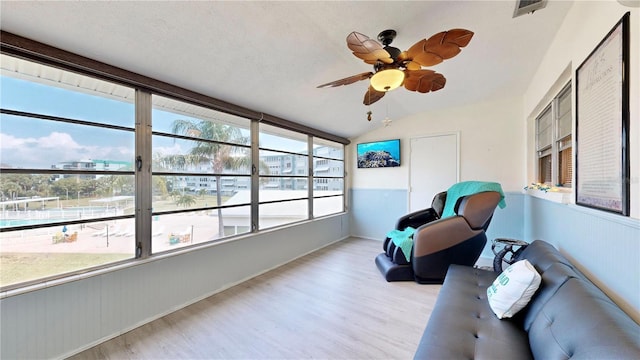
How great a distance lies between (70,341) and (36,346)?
0.55 ft

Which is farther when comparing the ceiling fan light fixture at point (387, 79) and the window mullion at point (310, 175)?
the window mullion at point (310, 175)

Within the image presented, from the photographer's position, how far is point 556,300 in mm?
1180

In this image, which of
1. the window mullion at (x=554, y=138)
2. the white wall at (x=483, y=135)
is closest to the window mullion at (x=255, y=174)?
the white wall at (x=483, y=135)

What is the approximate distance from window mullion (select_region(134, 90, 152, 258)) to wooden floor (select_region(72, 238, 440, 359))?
718mm

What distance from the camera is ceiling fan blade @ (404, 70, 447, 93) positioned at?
6.50ft

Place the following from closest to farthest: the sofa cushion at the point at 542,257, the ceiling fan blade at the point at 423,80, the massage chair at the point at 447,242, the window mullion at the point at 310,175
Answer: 1. the sofa cushion at the point at 542,257
2. the ceiling fan blade at the point at 423,80
3. the massage chair at the point at 447,242
4. the window mullion at the point at 310,175

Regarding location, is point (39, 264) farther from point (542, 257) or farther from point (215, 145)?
point (542, 257)

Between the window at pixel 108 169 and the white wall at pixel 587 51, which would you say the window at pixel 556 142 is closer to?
the white wall at pixel 587 51

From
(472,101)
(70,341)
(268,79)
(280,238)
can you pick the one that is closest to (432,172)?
(472,101)

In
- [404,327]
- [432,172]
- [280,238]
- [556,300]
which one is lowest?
[404,327]

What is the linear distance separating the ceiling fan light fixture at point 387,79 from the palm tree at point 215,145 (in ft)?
6.08

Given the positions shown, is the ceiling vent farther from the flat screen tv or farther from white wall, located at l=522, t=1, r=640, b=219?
the flat screen tv

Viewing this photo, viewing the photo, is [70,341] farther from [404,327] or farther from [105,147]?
[404,327]

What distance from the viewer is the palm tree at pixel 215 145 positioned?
2611 millimetres
